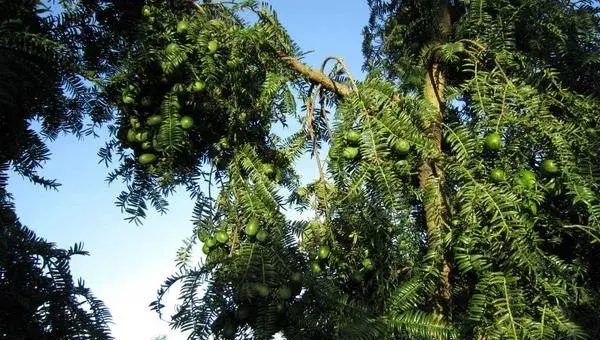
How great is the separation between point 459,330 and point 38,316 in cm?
75

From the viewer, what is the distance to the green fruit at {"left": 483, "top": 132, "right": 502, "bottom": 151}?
114 cm

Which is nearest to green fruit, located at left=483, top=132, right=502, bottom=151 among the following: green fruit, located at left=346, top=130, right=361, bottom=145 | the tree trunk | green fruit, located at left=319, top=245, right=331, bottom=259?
the tree trunk

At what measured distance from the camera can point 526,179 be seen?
1.10 meters

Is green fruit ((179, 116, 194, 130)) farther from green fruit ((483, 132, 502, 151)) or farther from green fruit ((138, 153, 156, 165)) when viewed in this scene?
green fruit ((483, 132, 502, 151))

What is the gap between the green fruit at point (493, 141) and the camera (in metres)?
1.14

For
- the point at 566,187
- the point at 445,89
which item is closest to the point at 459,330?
the point at 566,187

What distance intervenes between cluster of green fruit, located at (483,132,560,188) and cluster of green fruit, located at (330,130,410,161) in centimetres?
17

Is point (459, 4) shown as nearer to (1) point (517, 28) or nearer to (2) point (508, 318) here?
(1) point (517, 28)

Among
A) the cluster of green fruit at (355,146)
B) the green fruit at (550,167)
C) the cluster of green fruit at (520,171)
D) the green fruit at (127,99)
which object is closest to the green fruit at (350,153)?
the cluster of green fruit at (355,146)

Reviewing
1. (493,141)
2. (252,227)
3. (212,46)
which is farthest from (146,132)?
(493,141)

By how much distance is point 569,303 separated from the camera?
1134 millimetres

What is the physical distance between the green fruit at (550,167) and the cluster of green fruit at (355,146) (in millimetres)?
277

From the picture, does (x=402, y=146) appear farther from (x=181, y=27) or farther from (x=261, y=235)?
(x=181, y=27)

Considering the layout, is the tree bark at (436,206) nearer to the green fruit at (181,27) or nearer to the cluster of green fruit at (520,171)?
the cluster of green fruit at (520,171)
